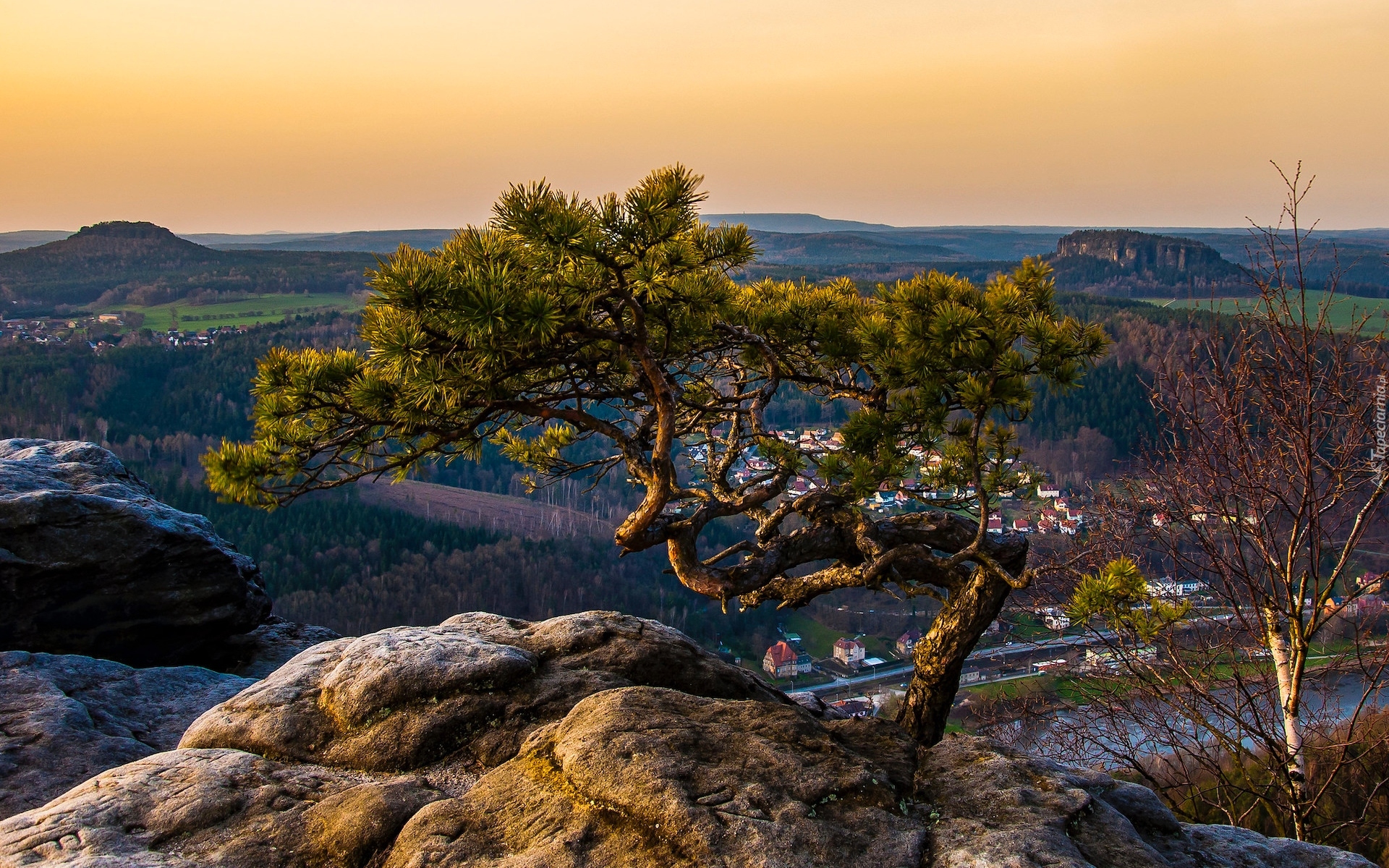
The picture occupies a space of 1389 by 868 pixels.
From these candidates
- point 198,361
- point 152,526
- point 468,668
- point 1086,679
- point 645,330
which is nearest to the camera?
point 645,330

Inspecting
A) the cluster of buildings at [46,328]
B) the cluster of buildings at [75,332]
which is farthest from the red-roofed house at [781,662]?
the cluster of buildings at [46,328]

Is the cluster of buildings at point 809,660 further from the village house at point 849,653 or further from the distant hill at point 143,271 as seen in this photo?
the distant hill at point 143,271

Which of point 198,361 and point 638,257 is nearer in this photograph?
point 638,257

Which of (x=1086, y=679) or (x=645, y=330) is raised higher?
(x=645, y=330)

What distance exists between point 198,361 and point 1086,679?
341 feet

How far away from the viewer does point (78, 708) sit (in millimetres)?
9305

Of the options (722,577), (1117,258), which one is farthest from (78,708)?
(1117,258)

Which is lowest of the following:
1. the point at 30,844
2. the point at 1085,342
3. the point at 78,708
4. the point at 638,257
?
the point at 78,708

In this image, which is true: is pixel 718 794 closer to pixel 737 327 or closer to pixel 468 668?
pixel 468 668

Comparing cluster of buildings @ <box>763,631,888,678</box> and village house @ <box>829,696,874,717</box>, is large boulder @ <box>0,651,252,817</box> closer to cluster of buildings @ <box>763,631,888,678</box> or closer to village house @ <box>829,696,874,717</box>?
village house @ <box>829,696,874,717</box>

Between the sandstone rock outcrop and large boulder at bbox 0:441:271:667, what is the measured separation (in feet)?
18.9

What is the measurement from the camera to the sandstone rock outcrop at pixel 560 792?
17.0 ft

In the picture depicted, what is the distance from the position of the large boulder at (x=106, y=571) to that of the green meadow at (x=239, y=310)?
109535mm

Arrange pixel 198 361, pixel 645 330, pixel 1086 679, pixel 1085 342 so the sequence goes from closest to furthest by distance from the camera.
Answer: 1. pixel 645 330
2. pixel 1085 342
3. pixel 1086 679
4. pixel 198 361
